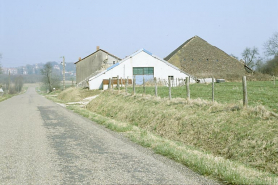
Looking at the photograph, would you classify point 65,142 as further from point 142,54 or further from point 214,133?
point 142,54

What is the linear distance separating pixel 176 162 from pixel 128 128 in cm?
537

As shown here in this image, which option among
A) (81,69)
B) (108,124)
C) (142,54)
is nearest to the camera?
(108,124)

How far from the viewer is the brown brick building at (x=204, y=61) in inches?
2510

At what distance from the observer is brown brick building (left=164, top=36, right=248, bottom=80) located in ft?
209

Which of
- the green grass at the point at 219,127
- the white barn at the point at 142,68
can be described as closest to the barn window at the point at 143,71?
the white barn at the point at 142,68

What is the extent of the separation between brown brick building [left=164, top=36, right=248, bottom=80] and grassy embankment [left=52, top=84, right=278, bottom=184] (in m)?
49.6

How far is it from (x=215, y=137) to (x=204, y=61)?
57.4 m

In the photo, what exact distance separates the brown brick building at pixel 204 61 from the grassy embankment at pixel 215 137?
163 ft

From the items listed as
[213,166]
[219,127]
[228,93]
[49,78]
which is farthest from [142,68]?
[49,78]

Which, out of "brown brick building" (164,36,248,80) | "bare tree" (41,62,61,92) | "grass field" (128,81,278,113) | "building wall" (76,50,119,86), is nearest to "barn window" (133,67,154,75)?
"brown brick building" (164,36,248,80)

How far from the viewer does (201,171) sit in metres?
6.26

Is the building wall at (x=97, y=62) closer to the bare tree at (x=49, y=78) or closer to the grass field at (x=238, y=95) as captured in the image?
the grass field at (x=238, y=95)

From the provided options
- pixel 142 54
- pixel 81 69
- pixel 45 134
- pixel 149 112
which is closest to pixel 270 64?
pixel 142 54

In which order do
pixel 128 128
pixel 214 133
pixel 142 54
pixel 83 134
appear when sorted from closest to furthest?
pixel 214 133 < pixel 83 134 < pixel 128 128 < pixel 142 54
